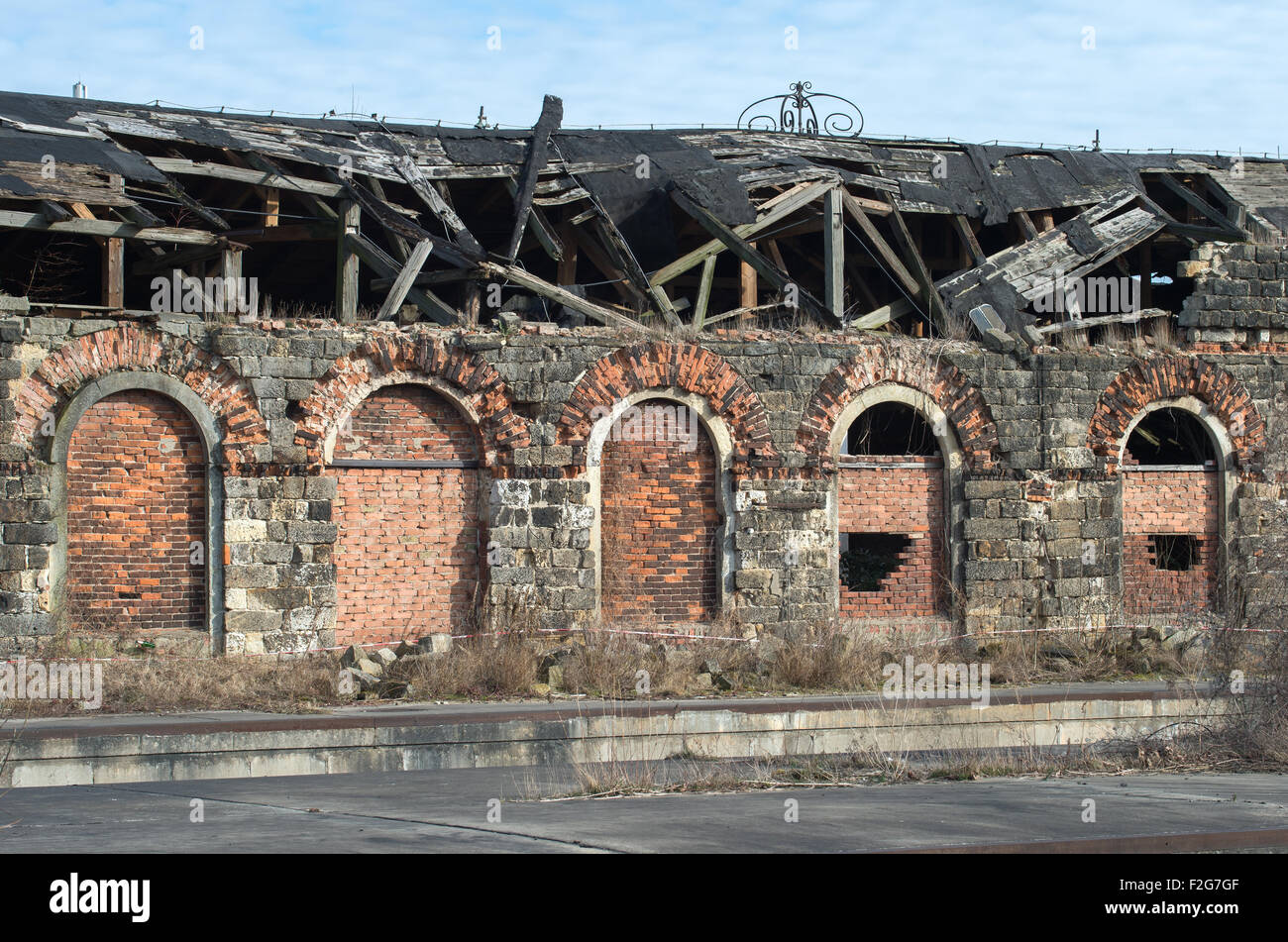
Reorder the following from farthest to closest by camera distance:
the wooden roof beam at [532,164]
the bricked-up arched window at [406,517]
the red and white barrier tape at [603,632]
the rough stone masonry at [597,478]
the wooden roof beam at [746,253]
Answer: the wooden roof beam at [746,253]
the wooden roof beam at [532,164]
the bricked-up arched window at [406,517]
the rough stone masonry at [597,478]
the red and white barrier tape at [603,632]

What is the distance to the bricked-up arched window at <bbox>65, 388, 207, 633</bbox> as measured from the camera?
15.6 metres

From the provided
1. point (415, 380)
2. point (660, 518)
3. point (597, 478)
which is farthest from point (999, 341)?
point (415, 380)

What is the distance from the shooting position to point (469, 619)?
17000 mm

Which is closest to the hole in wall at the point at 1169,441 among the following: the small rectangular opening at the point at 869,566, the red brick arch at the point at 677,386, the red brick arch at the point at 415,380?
the small rectangular opening at the point at 869,566

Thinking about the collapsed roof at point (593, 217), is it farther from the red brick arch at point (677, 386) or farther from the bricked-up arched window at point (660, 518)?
the bricked-up arched window at point (660, 518)

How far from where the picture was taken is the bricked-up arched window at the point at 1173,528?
1909 centimetres

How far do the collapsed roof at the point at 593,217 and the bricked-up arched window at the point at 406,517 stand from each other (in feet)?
4.38

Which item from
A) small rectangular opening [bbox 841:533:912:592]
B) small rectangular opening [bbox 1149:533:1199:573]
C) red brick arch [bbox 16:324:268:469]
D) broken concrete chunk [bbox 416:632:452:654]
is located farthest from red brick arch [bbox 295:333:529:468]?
small rectangular opening [bbox 1149:533:1199:573]

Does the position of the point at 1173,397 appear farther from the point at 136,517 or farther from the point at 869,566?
the point at 136,517

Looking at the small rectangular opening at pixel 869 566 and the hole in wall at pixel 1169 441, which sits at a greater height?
the hole in wall at pixel 1169 441

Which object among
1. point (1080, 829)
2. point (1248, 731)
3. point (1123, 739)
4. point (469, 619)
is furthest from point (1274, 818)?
point (469, 619)

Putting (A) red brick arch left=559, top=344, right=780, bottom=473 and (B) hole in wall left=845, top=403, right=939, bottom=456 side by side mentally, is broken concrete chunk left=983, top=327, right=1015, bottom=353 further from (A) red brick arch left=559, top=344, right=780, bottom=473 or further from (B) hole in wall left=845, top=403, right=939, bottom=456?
(A) red brick arch left=559, top=344, right=780, bottom=473

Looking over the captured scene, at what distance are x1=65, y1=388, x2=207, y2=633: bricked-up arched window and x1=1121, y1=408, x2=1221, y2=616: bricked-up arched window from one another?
11.6 meters

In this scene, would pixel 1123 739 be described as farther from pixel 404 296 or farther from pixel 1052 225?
pixel 1052 225
